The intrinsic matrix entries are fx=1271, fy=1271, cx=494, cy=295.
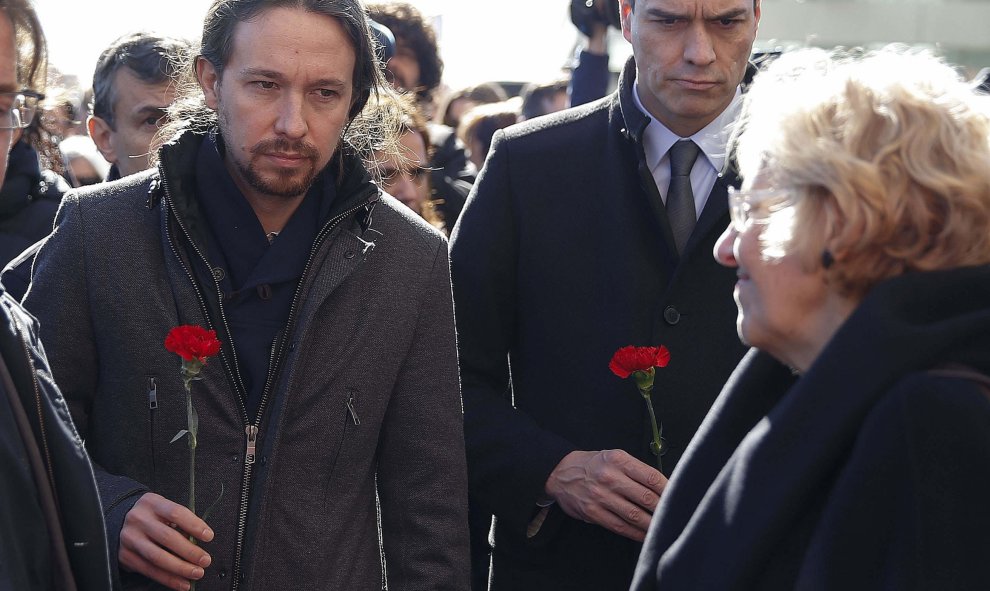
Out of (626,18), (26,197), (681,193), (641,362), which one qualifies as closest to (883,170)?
(641,362)

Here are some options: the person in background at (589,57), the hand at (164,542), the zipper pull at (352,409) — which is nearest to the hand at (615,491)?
the zipper pull at (352,409)

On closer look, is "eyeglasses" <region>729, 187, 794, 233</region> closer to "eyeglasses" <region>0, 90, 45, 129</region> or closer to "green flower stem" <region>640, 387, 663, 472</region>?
"green flower stem" <region>640, 387, 663, 472</region>

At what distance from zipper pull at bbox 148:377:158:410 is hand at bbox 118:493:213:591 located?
225 millimetres

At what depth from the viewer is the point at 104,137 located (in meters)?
4.21

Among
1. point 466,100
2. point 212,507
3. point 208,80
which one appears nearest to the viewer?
point 212,507

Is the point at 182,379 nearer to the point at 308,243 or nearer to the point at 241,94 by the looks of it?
the point at 308,243

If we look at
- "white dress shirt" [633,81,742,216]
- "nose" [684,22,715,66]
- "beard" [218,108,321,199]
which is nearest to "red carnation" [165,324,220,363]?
"beard" [218,108,321,199]

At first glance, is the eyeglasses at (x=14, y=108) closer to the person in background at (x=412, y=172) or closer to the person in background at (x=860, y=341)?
the person in background at (x=860, y=341)

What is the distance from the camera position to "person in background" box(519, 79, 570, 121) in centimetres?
684

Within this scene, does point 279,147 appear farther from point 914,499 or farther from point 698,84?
point 914,499

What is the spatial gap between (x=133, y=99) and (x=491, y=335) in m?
1.65

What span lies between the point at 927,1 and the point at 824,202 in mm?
18111

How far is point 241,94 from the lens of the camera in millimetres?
2844

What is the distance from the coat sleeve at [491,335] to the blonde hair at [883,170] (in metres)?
1.24
